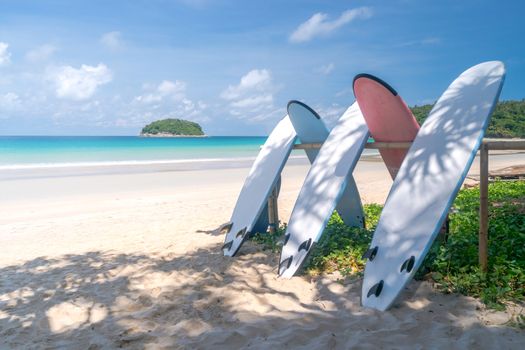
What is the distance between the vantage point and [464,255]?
4633 millimetres

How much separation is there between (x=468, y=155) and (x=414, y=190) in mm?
574

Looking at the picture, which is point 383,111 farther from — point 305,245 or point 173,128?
point 173,128

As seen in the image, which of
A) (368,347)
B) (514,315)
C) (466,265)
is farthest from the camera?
(466,265)

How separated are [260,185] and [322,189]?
1.24 m

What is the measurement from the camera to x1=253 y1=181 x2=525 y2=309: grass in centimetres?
405

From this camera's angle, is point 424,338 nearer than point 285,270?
Yes

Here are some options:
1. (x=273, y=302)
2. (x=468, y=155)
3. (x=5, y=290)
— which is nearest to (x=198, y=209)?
(x=5, y=290)

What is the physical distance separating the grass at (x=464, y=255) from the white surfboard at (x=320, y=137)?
202 millimetres

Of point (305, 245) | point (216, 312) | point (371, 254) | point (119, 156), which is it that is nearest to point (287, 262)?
point (305, 245)

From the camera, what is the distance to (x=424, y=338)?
11.0ft

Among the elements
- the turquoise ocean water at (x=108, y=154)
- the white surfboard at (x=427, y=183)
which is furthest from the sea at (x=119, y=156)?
the white surfboard at (x=427, y=183)

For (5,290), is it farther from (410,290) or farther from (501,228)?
(501,228)

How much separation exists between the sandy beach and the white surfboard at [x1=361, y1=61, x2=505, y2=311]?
0.28m

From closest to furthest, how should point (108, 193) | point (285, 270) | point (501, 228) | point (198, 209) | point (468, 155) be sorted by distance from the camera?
1. point (468, 155)
2. point (285, 270)
3. point (501, 228)
4. point (198, 209)
5. point (108, 193)
